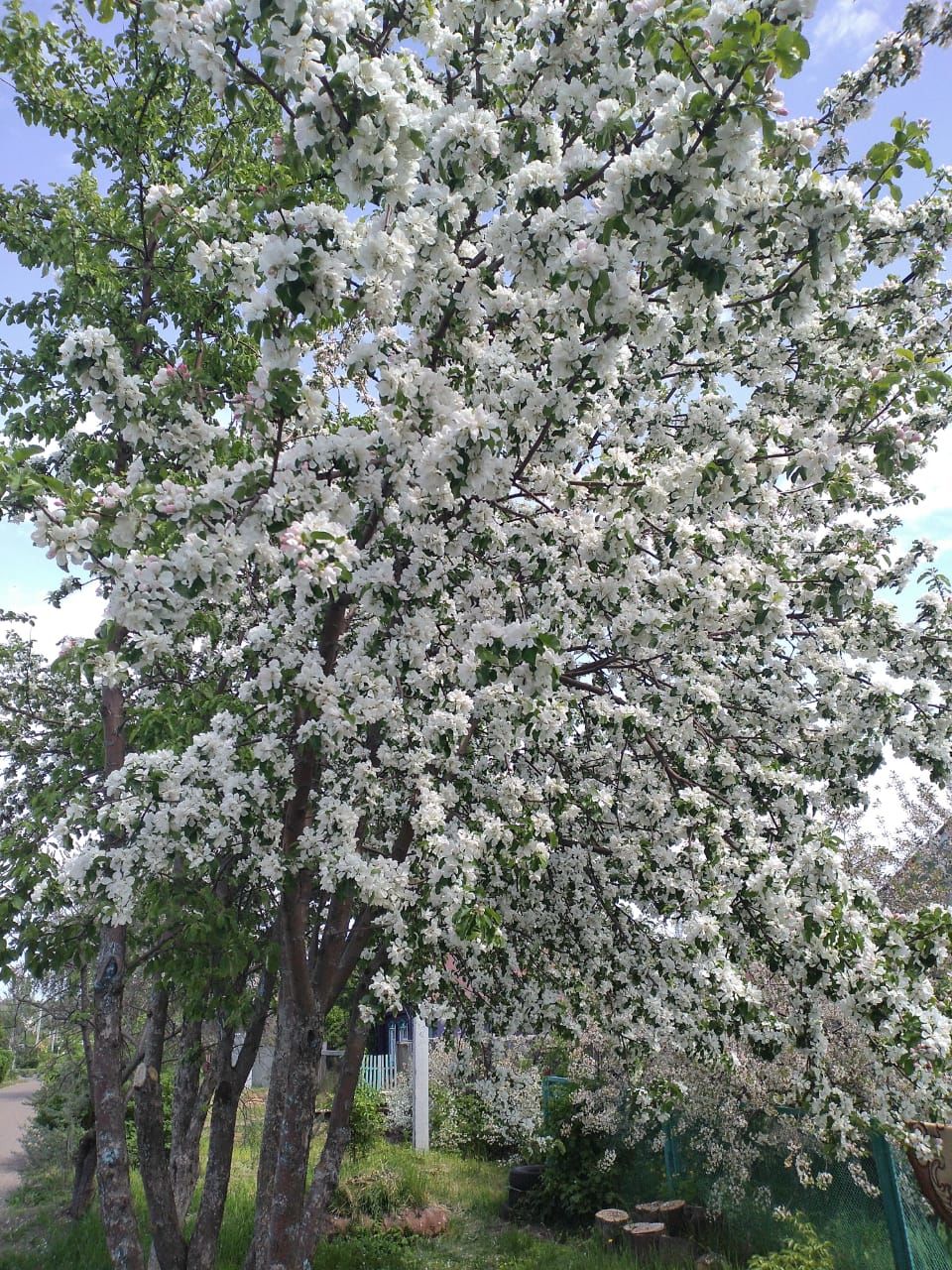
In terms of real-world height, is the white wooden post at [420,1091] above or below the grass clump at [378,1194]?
above

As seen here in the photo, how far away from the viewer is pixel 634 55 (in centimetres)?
416

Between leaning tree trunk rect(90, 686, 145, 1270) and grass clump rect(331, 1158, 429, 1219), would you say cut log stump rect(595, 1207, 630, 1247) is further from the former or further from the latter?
leaning tree trunk rect(90, 686, 145, 1270)

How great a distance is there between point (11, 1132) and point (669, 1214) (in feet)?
67.6

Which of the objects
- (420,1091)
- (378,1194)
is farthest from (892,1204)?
(420,1091)

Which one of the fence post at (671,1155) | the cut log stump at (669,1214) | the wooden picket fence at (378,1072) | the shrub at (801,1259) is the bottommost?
the cut log stump at (669,1214)

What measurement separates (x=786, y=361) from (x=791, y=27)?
364 cm

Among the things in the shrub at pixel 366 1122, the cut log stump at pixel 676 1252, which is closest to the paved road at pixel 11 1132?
the shrub at pixel 366 1122

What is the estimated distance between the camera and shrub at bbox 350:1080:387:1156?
15.5 m

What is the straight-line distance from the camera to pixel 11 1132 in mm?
22719

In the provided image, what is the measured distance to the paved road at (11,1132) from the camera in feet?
55.4

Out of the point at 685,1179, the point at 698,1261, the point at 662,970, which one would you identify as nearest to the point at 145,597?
the point at 662,970

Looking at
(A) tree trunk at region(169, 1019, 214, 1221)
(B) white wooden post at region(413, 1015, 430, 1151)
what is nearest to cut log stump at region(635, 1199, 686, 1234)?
(A) tree trunk at region(169, 1019, 214, 1221)

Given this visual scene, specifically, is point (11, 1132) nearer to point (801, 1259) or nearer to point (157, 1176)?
point (157, 1176)

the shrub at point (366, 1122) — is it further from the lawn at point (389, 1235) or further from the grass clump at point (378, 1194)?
the grass clump at point (378, 1194)
